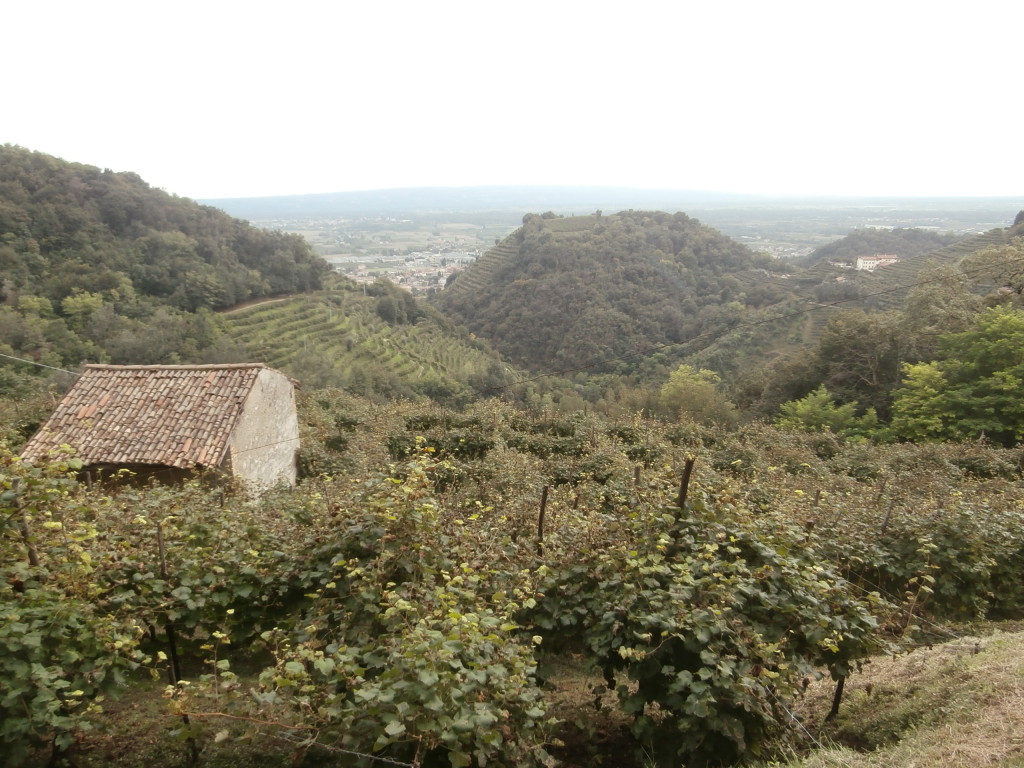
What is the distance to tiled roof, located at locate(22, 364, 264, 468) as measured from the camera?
12070mm

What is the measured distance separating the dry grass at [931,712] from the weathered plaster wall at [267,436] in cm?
1086

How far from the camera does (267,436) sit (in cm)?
1420

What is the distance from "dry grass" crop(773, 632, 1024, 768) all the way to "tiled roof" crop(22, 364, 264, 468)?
1150cm

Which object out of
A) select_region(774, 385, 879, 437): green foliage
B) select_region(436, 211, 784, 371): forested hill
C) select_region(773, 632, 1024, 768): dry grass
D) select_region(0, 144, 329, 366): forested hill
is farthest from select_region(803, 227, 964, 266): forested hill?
select_region(773, 632, 1024, 768): dry grass

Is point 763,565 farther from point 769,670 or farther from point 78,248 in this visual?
point 78,248

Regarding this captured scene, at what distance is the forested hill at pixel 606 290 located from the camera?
200 feet

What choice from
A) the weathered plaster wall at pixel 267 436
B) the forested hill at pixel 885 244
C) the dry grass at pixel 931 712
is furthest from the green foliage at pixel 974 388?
the forested hill at pixel 885 244

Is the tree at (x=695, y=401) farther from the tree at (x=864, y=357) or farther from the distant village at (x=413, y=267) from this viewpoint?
the distant village at (x=413, y=267)

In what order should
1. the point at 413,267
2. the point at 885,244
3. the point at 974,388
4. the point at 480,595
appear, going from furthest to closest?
the point at 413,267 < the point at 885,244 < the point at 974,388 < the point at 480,595

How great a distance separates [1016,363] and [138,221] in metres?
63.6

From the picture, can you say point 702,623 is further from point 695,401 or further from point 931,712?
point 695,401

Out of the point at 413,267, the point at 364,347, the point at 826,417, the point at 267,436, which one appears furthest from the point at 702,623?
Result: the point at 413,267

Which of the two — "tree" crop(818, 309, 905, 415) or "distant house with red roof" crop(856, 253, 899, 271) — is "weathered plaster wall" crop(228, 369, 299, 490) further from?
"distant house with red roof" crop(856, 253, 899, 271)

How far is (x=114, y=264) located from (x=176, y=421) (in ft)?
138
